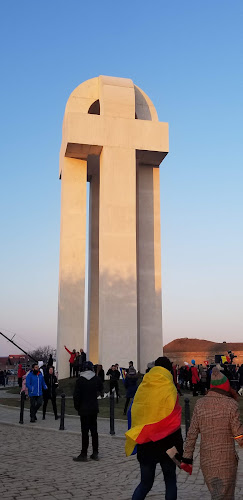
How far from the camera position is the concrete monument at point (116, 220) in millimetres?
26828

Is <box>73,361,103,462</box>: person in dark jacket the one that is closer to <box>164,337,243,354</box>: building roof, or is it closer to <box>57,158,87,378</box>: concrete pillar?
<box>57,158,87,378</box>: concrete pillar

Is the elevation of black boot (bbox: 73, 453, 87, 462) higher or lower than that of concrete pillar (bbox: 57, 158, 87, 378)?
lower

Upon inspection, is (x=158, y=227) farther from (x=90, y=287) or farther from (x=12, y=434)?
(x=12, y=434)

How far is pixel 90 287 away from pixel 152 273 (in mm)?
4834

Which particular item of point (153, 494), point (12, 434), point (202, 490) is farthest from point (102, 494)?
point (12, 434)

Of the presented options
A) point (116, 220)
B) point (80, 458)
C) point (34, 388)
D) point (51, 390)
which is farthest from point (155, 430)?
point (116, 220)

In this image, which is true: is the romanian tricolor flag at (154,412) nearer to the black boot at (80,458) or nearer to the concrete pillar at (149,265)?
the black boot at (80,458)

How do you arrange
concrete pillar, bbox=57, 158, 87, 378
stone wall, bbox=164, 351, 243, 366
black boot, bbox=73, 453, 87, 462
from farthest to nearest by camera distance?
1. stone wall, bbox=164, 351, 243, 366
2. concrete pillar, bbox=57, 158, 87, 378
3. black boot, bbox=73, 453, 87, 462

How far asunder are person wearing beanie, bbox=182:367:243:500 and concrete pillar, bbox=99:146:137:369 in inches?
872

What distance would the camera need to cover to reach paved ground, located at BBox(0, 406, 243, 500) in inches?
250

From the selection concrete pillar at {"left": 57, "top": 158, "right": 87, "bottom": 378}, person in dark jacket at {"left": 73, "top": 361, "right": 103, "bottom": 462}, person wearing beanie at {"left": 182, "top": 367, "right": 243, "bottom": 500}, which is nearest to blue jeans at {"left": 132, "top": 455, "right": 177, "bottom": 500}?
person wearing beanie at {"left": 182, "top": 367, "right": 243, "bottom": 500}

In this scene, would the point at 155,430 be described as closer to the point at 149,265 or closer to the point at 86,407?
the point at 86,407

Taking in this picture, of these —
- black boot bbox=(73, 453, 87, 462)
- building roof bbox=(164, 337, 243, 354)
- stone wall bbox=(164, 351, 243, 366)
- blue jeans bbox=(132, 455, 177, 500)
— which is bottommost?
black boot bbox=(73, 453, 87, 462)

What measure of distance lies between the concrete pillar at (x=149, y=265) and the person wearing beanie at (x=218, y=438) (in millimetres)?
24124
